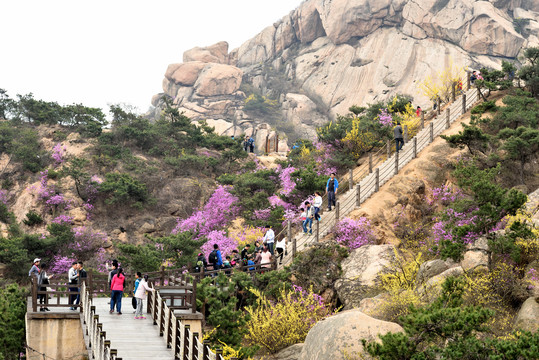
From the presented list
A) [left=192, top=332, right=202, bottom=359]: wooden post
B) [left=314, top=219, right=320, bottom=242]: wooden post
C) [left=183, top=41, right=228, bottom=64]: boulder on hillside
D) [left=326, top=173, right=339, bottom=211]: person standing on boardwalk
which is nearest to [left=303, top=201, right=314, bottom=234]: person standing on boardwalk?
[left=314, top=219, right=320, bottom=242]: wooden post

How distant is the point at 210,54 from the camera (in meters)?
83.9

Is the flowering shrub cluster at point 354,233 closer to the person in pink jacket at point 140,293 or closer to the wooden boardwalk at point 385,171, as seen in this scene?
the wooden boardwalk at point 385,171

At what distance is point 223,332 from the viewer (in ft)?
54.9

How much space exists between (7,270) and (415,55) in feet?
175

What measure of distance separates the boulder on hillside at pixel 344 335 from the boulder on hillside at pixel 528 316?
2.72m

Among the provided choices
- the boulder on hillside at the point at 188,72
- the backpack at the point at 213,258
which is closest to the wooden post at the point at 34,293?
the backpack at the point at 213,258

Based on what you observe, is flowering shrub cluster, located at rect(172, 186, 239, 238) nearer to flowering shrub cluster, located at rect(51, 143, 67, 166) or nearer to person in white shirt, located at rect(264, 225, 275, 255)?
person in white shirt, located at rect(264, 225, 275, 255)

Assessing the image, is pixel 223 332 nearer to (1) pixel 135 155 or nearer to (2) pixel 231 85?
(1) pixel 135 155

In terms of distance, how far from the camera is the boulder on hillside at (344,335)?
13242mm

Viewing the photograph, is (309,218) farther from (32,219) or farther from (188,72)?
(188,72)

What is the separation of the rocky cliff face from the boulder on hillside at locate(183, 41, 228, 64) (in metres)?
0.14

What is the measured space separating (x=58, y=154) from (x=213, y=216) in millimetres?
13922

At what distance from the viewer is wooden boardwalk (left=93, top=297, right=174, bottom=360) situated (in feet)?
46.0

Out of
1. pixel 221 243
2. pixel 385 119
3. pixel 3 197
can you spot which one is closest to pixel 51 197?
pixel 3 197
